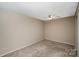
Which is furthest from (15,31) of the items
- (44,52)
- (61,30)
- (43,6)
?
(61,30)

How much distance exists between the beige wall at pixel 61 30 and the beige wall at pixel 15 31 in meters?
1.06

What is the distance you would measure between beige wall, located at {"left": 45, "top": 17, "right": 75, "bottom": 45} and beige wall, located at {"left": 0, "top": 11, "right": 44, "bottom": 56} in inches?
41.8

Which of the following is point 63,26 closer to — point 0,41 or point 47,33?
point 47,33

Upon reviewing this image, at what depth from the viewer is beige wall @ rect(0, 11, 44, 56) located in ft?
10.8

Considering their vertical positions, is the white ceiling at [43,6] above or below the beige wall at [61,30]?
above

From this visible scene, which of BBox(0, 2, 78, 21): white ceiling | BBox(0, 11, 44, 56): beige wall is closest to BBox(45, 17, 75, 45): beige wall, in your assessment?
BBox(0, 11, 44, 56): beige wall

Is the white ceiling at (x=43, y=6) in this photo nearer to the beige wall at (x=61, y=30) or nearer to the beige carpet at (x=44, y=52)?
the beige carpet at (x=44, y=52)

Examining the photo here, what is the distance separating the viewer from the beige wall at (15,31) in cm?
330

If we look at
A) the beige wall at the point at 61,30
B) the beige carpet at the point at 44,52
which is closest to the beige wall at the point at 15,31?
the beige carpet at the point at 44,52

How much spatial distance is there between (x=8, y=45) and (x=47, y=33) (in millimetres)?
3138

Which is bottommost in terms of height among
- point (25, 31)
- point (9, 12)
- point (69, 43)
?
point (69, 43)

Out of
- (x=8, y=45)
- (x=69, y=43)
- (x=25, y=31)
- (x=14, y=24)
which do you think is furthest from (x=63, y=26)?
(x=8, y=45)

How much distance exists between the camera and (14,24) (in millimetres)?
3721

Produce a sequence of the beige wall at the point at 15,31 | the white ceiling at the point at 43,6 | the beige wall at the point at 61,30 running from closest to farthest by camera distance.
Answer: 1. the white ceiling at the point at 43,6
2. the beige wall at the point at 15,31
3. the beige wall at the point at 61,30
